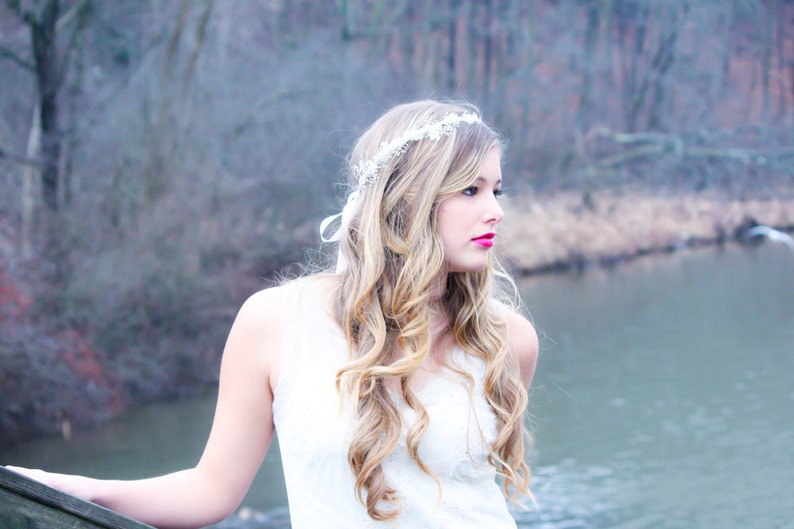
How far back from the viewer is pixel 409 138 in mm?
1479

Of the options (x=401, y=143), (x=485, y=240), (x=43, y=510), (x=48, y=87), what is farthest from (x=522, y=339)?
(x=48, y=87)

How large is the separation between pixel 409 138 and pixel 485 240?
0.65 feet

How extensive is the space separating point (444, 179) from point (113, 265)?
8.32 meters

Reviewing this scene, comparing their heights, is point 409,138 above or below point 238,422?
above

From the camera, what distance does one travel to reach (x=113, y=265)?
9.27 metres

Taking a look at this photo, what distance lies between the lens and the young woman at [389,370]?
4.43 feet

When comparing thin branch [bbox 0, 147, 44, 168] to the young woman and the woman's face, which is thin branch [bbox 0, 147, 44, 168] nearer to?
the young woman

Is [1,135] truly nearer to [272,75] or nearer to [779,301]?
[272,75]

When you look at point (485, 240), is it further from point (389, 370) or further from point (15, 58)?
point (15, 58)

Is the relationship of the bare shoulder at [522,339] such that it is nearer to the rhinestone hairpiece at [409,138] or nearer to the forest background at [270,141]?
the rhinestone hairpiece at [409,138]

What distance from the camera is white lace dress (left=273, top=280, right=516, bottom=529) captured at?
1353 millimetres

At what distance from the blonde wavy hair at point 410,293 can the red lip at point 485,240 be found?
0.06 m

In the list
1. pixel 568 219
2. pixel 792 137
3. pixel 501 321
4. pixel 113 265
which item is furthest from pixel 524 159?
pixel 501 321

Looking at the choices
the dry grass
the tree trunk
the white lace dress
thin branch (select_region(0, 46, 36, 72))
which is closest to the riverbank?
the dry grass
